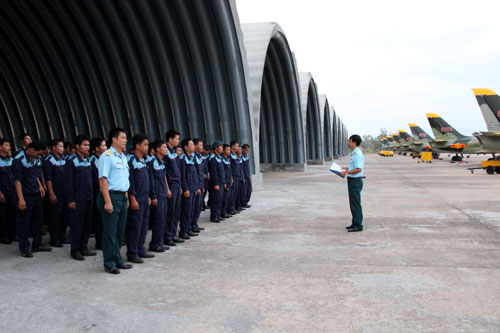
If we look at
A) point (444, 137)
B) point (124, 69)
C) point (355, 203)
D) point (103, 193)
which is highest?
point (124, 69)

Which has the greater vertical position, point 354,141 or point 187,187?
point 354,141

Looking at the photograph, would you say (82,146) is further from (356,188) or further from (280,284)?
(356,188)

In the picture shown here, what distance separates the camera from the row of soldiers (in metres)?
4.93

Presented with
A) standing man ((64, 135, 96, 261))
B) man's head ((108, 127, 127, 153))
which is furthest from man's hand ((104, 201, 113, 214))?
standing man ((64, 135, 96, 261))

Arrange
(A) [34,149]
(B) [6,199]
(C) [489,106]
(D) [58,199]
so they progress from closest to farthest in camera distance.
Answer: (A) [34,149] < (D) [58,199] < (B) [6,199] < (C) [489,106]

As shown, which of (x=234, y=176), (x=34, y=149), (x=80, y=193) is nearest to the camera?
(x=80, y=193)

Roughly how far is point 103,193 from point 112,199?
148 millimetres

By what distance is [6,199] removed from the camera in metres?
6.68

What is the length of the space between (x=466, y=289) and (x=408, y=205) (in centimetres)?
646

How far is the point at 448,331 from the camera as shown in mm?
3033

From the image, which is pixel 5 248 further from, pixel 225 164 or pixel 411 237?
pixel 411 237

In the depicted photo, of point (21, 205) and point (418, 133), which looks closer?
point (21, 205)

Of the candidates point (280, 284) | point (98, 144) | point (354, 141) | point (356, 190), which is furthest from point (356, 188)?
point (98, 144)

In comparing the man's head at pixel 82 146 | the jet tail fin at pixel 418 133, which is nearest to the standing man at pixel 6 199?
the man's head at pixel 82 146
